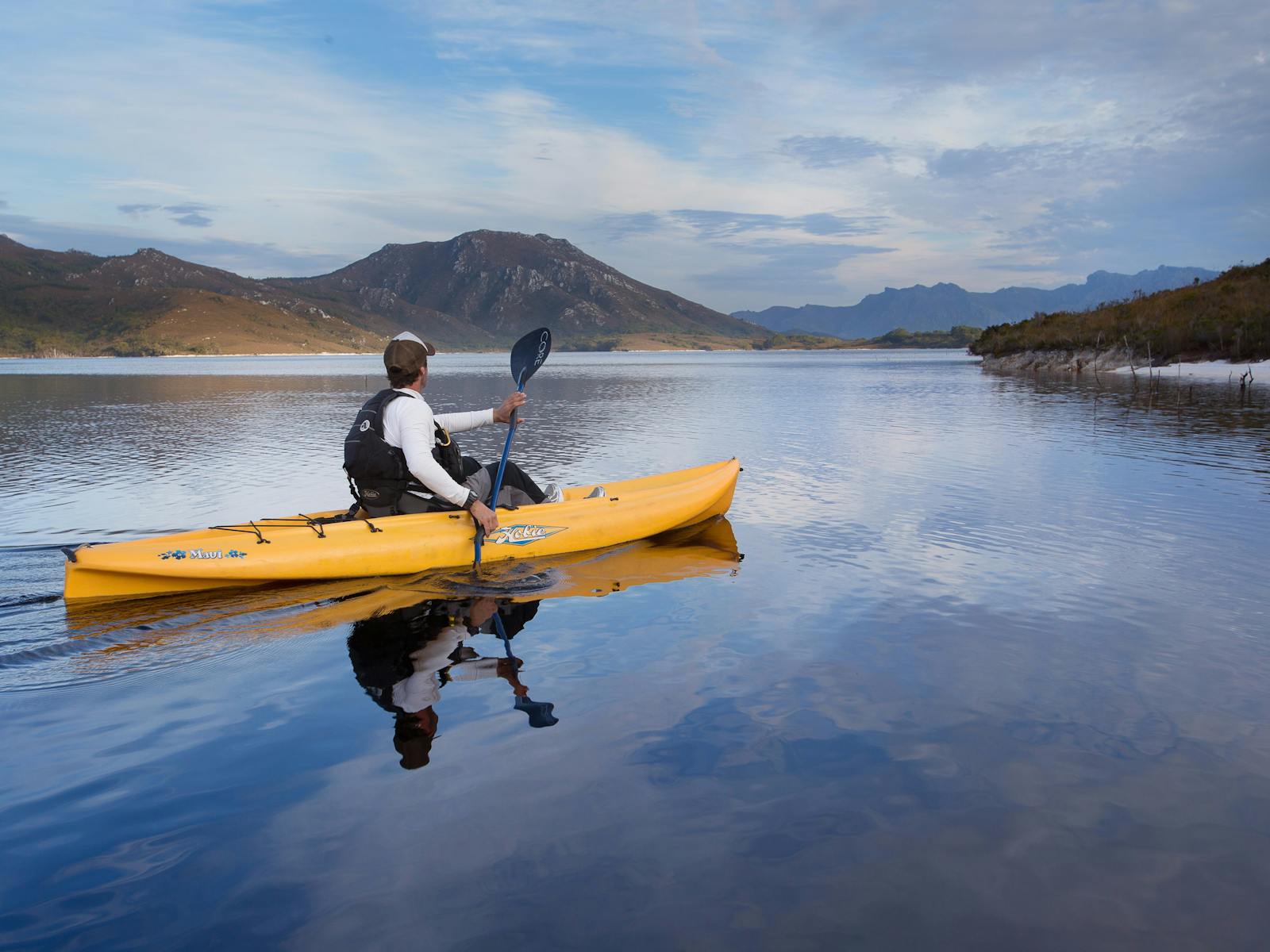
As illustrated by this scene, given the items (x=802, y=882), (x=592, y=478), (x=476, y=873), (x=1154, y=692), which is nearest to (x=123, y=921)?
(x=476, y=873)

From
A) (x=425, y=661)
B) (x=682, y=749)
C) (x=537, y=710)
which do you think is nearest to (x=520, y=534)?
(x=425, y=661)

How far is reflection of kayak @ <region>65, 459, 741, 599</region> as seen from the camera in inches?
296

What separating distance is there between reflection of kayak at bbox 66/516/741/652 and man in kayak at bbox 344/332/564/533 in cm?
72

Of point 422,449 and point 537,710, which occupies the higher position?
point 422,449

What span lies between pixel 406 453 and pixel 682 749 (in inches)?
174

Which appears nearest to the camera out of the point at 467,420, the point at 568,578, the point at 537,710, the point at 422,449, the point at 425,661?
the point at 537,710

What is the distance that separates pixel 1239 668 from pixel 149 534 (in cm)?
1171

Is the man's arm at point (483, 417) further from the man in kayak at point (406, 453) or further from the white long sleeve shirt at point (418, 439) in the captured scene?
the white long sleeve shirt at point (418, 439)

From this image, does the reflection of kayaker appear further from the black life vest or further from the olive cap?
the olive cap

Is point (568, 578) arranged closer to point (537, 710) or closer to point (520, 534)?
point (520, 534)

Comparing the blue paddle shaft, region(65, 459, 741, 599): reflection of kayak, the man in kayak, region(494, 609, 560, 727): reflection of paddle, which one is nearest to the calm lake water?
region(494, 609, 560, 727): reflection of paddle

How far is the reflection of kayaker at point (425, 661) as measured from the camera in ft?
17.7

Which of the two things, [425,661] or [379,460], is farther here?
[379,460]

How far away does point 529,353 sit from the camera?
1169cm
